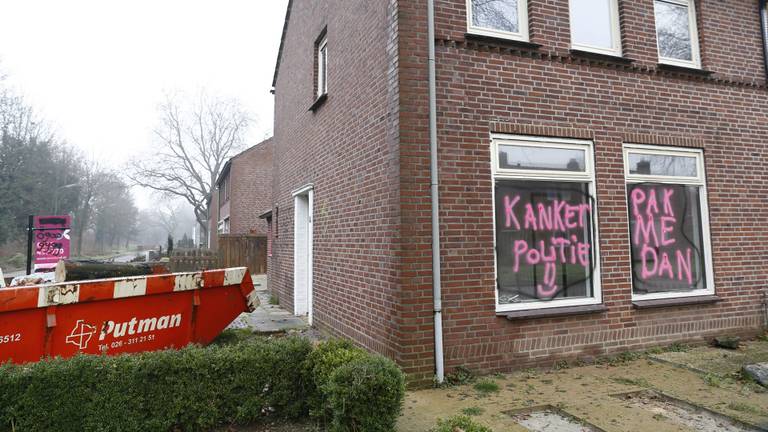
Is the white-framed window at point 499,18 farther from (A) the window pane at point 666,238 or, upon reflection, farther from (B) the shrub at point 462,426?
(B) the shrub at point 462,426

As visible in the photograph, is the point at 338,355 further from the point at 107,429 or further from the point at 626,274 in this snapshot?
the point at 626,274

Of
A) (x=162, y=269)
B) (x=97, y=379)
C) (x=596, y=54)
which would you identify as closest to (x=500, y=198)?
(x=596, y=54)

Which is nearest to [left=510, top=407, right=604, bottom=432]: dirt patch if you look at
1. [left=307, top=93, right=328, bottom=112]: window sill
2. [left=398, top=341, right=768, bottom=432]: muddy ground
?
[left=398, top=341, right=768, bottom=432]: muddy ground

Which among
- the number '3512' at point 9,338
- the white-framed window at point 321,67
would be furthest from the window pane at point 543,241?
the number '3512' at point 9,338

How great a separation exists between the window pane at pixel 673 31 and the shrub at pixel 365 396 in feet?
21.7

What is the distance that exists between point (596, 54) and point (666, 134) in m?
1.62

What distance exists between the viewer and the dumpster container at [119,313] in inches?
182

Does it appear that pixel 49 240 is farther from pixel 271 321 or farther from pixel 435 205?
pixel 435 205

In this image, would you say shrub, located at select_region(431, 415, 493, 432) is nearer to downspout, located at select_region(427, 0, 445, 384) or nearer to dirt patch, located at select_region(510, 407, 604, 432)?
dirt patch, located at select_region(510, 407, 604, 432)

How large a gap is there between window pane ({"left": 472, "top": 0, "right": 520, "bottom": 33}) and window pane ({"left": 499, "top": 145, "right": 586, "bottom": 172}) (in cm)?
161

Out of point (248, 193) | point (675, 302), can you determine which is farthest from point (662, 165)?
point (248, 193)

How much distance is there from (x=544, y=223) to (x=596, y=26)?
3049 mm

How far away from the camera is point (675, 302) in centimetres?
624

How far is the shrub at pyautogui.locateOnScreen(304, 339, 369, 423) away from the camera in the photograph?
145 inches
